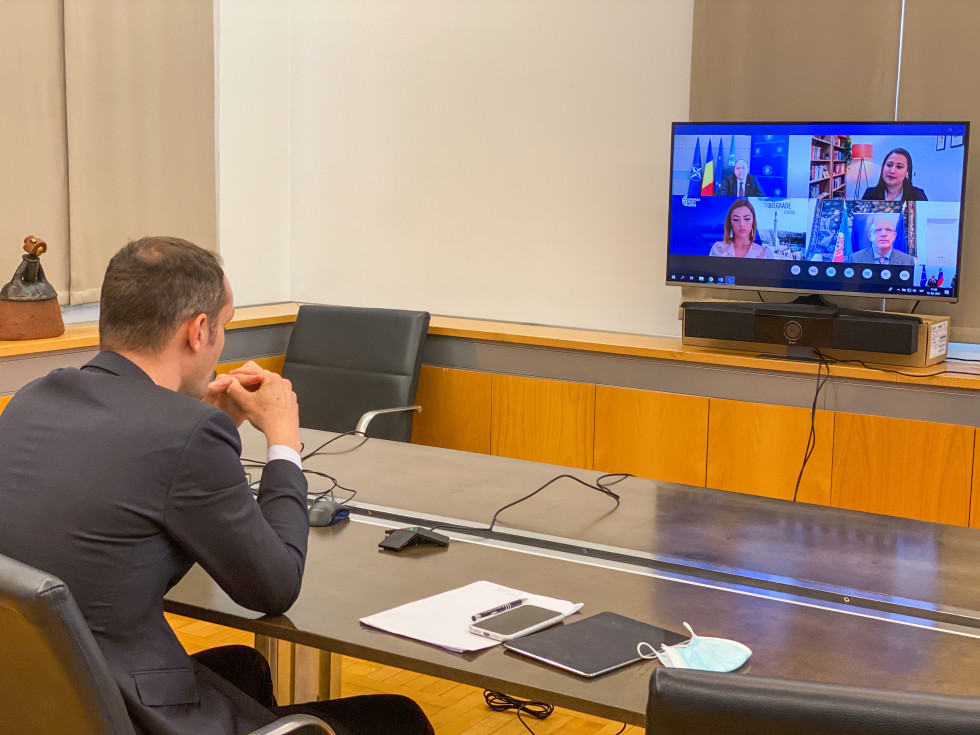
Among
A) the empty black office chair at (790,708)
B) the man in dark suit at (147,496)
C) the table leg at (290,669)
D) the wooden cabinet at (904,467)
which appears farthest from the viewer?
the wooden cabinet at (904,467)

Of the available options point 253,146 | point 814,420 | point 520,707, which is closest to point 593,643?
point 520,707

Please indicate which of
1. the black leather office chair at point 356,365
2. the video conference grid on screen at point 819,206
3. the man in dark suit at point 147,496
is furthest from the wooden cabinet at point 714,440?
the man in dark suit at point 147,496

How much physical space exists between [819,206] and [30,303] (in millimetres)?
2654

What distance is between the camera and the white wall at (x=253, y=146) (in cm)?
469

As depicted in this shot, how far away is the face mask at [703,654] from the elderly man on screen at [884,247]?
2.21m

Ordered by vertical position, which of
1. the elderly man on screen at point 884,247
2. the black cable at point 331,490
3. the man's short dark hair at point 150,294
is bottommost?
the black cable at point 331,490

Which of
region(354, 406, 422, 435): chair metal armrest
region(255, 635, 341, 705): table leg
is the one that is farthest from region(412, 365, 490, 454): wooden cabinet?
region(255, 635, 341, 705): table leg

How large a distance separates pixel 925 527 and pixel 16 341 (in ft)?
9.17

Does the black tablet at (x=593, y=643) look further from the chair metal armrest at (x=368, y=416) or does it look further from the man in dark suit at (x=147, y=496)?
the chair metal armrest at (x=368, y=416)

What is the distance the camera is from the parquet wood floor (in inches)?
115

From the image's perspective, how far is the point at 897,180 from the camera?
11.3 feet

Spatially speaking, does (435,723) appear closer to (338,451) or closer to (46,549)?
(338,451)

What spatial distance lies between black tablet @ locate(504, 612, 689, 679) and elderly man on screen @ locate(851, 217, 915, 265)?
2.19 metres

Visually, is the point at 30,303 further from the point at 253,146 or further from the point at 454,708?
the point at 454,708
